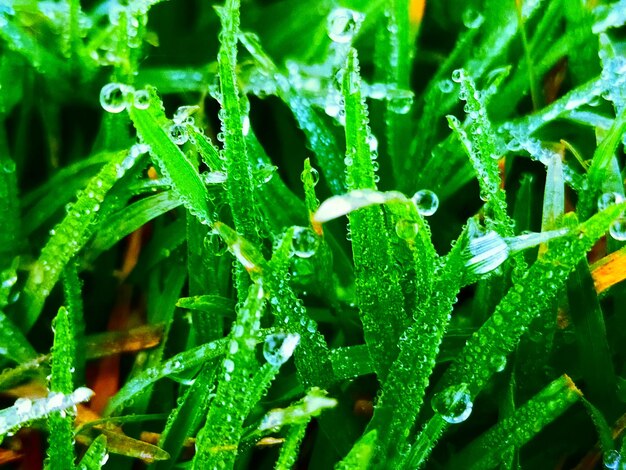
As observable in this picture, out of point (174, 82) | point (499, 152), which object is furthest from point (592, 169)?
point (174, 82)

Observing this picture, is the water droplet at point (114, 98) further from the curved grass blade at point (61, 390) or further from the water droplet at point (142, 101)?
the curved grass blade at point (61, 390)

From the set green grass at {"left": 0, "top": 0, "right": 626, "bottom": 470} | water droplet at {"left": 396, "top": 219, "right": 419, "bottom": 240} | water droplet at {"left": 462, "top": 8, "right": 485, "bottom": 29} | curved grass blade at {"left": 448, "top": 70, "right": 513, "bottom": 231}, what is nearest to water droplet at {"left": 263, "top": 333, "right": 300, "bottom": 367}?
green grass at {"left": 0, "top": 0, "right": 626, "bottom": 470}

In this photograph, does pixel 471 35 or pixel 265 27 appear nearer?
pixel 471 35

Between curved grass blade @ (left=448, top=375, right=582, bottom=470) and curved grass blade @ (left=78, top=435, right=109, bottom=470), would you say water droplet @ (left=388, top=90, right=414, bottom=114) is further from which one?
curved grass blade @ (left=78, top=435, right=109, bottom=470)

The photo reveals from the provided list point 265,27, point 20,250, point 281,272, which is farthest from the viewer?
point 265,27

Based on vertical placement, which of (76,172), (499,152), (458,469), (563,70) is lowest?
(458,469)

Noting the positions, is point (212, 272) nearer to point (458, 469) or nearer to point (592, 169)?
point (458, 469)
